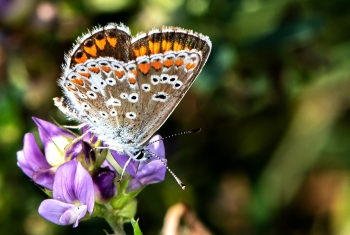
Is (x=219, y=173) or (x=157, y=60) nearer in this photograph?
(x=157, y=60)

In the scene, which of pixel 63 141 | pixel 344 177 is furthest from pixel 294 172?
pixel 63 141

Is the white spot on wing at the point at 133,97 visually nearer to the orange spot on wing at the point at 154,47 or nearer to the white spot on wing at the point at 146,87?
the white spot on wing at the point at 146,87

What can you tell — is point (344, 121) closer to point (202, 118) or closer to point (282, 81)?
point (282, 81)

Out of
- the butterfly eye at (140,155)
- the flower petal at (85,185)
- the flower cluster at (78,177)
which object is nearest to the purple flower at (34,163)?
the flower cluster at (78,177)

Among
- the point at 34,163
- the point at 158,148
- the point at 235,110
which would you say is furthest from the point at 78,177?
the point at 235,110

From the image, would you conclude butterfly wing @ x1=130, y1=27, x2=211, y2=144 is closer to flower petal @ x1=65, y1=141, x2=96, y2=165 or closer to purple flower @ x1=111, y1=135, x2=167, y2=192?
purple flower @ x1=111, y1=135, x2=167, y2=192

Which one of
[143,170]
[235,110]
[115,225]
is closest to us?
[115,225]

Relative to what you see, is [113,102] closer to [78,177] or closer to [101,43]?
[101,43]
